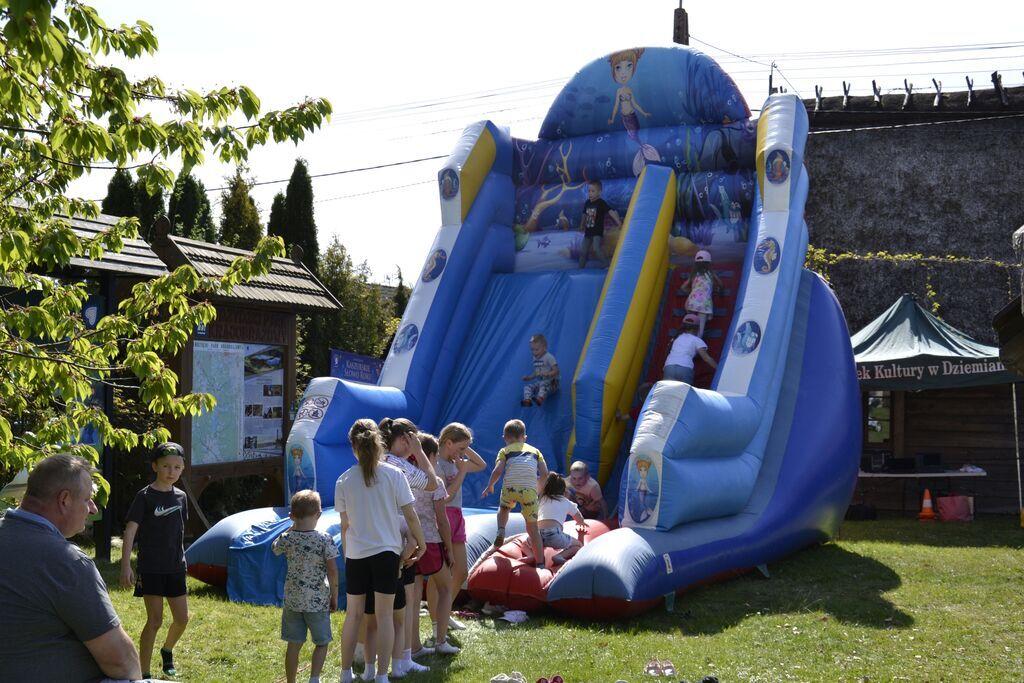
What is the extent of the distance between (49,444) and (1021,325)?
4.48m

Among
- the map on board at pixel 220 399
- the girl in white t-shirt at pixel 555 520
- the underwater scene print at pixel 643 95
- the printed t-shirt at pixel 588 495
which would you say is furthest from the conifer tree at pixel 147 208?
the girl in white t-shirt at pixel 555 520

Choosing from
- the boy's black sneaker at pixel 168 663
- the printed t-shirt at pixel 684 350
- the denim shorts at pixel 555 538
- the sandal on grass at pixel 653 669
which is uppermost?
the printed t-shirt at pixel 684 350

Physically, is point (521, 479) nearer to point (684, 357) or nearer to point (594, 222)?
point (684, 357)

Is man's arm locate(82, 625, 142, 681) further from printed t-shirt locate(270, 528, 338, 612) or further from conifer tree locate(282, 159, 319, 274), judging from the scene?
conifer tree locate(282, 159, 319, 274)

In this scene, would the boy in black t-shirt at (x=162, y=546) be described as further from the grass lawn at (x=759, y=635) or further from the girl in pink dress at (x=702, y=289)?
the girl in pink dress at (x=702, y=289)

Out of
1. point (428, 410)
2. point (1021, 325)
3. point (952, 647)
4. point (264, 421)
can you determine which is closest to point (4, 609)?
point (1021, 325)

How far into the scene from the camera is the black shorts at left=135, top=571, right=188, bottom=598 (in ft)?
19.1

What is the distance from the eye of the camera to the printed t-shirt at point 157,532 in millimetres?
5848

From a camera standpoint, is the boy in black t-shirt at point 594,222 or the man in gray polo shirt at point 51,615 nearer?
the man in gray polo shirt at point 51,615

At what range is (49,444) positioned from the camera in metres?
4.71

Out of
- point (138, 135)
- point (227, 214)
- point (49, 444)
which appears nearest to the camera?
point (138, 135)

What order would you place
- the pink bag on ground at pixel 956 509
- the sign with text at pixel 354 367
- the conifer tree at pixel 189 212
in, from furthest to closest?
the conifer tree at pixel 189 212
the pink bag on ground at pixel 956 509
the sign with text at pixel 354 367

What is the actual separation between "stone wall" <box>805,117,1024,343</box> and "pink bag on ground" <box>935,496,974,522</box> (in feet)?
11.3

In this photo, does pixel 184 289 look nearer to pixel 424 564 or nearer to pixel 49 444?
pixel 49 444
